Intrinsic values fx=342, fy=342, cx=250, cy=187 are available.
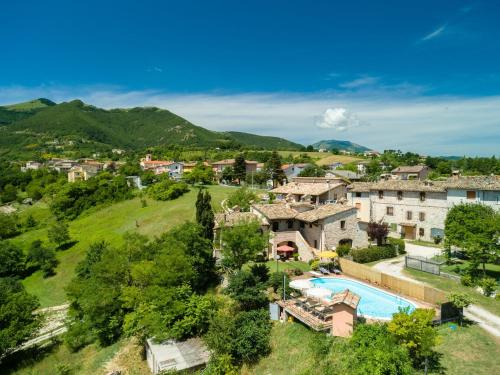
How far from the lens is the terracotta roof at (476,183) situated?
4075cm

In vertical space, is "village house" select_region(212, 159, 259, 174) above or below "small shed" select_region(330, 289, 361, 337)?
above

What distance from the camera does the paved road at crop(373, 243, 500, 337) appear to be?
20.7 metres

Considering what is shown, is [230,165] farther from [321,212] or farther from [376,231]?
[376,231]

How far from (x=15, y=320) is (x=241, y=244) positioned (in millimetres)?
21996

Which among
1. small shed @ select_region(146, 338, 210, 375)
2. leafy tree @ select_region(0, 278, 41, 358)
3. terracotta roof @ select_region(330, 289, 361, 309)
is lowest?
leafy tree @ select_region(0, 278, 41, 358)

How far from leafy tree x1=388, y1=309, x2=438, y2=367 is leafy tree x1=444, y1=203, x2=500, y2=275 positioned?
15410 millimetres

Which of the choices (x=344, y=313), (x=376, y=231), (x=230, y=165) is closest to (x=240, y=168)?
(x=230, y=165)

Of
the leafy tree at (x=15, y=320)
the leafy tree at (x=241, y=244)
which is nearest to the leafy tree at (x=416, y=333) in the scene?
the leafy tree at (x=241, y=244)

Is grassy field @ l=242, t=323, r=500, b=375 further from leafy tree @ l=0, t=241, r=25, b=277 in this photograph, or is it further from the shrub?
leafy tree @ l=0, t=241, r=25, b=277

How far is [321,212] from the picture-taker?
38.8 m

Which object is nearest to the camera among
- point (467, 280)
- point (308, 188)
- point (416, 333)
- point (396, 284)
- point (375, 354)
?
point (375, 354)

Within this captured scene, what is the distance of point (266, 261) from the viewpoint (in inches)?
1473

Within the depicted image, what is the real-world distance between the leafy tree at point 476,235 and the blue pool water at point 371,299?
9.17m

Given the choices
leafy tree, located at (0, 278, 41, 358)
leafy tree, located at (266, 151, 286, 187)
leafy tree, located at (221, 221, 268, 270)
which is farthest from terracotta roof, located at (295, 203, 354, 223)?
leafy tree, located at (266, 151, 286, 187)
